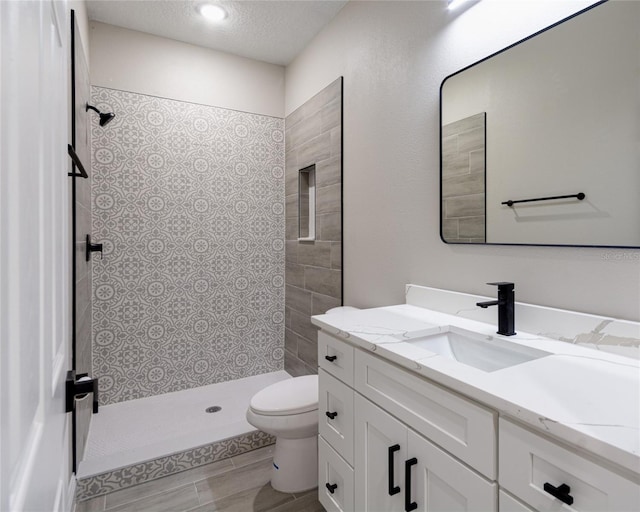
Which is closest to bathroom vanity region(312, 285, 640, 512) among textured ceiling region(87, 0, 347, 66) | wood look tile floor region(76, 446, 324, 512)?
wood look tile floor region(76, 446, 324, 512)

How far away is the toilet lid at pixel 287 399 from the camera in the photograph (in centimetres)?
171

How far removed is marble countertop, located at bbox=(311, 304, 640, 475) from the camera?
2.02ft

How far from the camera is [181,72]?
8.73ft

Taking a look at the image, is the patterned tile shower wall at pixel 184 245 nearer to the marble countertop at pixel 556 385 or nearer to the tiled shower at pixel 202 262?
the tiled shower at pixel 202 262

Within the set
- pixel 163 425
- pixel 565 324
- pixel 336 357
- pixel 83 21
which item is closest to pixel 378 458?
pixel 336 357

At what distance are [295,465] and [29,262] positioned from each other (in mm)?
1710

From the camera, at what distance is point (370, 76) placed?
2037mm

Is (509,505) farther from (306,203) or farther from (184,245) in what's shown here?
(184,245)

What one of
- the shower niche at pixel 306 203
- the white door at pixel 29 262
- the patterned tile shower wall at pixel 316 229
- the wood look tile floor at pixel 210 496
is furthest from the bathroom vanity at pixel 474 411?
the shower niche at pixel 306 203

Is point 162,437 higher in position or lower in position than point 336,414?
lower

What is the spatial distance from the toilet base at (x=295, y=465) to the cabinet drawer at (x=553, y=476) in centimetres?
123

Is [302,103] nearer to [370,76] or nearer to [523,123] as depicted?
[370,76]

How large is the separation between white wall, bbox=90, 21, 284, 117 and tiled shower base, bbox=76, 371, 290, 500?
2.17 metres

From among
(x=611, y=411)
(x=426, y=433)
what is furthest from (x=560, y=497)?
(x=426, y=433)
